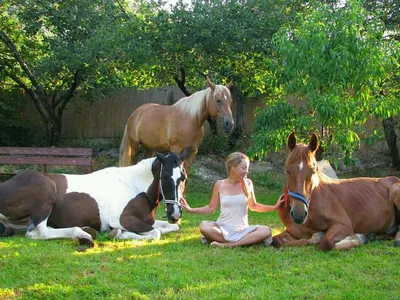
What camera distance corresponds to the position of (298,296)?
11.9 feet

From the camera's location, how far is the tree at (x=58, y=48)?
12.2 metres

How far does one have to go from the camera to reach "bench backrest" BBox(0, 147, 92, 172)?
32.5ft

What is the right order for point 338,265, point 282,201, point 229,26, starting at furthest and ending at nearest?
point 229,26 → point 282,201 → point 338,265

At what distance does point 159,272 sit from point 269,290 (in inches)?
40.4

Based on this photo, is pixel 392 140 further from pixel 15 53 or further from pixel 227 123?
pixel 15 53

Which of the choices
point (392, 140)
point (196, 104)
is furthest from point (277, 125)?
point (392, 140)

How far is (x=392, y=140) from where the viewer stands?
45.3 feet

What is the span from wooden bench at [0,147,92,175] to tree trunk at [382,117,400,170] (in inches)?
315

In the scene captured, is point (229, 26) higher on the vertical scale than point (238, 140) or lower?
higher

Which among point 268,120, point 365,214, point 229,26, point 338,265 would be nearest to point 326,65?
point 268,120

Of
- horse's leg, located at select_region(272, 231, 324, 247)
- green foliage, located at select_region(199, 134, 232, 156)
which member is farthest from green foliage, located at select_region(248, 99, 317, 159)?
green foliage, located at select_region(199, 134, 232, 156)

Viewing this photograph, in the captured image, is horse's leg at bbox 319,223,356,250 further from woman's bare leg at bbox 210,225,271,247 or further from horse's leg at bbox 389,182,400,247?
horse's leg at bbox 389,182,400,247

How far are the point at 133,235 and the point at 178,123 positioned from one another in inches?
151

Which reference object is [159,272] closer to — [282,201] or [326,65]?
[282,201]
